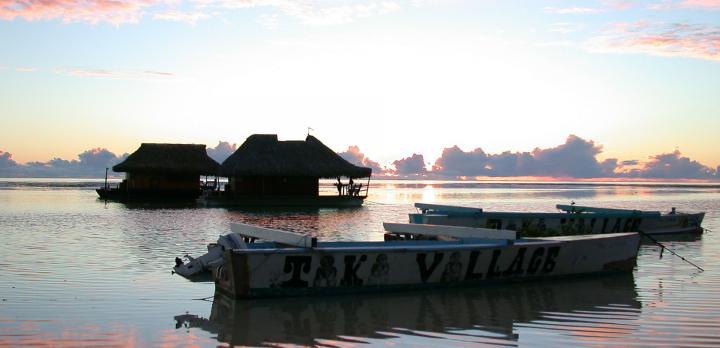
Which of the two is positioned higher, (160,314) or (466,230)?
(466,230)

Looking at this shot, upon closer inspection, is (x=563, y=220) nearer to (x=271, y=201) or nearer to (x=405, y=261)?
(x=405, y=261)

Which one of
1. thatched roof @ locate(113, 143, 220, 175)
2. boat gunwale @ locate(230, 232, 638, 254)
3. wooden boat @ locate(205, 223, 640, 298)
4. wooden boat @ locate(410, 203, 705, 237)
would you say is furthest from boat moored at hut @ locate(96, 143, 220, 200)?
boat gunwale @ locate(230, 232, 638, 254)

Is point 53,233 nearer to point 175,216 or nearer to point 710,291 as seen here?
point 175,216

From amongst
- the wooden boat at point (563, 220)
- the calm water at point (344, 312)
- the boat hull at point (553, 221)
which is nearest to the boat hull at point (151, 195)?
the wooden boat at point (563, 220)

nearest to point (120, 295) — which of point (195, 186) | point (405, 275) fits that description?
point (405, 275)

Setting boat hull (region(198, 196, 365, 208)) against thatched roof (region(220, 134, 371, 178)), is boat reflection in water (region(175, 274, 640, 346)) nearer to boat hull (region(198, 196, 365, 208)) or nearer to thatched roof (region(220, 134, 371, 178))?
boat hull (region(198, 196, 365, 208))

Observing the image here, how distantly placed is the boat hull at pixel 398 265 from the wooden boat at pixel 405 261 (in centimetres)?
1

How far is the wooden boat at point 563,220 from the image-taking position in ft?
72.7

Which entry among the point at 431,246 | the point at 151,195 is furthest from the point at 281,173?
the point at 431,246

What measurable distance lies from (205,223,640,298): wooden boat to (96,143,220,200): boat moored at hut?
127 ft

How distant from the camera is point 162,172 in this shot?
50.8 m

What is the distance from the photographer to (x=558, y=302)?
1172 centimetres

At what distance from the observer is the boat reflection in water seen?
30.9 ft

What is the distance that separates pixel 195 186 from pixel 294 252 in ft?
141
